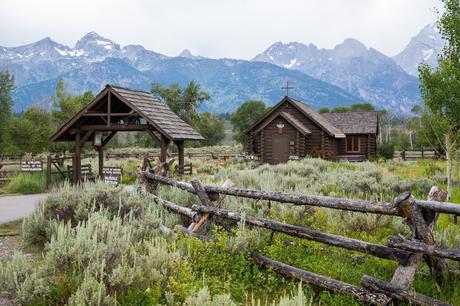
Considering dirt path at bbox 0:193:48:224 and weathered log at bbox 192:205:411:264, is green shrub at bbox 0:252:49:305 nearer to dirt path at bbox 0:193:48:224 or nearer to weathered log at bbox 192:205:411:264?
weathered log at bbox 192:205:411:264

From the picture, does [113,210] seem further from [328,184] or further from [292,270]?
→ [328,184]

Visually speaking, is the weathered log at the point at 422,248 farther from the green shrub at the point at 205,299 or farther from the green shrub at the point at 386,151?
the green shrub at the point at 386,151

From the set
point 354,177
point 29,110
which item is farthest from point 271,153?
point 29,110

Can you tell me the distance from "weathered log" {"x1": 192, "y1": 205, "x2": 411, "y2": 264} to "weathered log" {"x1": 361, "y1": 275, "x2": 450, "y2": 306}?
373 millimetres

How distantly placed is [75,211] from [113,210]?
3.09ft

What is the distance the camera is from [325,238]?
244 inches

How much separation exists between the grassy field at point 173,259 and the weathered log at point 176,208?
19 centimetres

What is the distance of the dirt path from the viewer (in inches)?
453

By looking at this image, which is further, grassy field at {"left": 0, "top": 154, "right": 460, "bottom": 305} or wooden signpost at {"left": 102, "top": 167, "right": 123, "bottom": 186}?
wooden signpost at {"left": 102, "top": 167, "right": 123, "bottom": 186}

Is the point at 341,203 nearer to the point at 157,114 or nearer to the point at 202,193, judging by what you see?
the point at 202,193

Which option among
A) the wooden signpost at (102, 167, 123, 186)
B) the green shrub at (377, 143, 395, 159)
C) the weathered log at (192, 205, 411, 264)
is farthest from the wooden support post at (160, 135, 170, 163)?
the green shrub at (377, 143, 395, 159)

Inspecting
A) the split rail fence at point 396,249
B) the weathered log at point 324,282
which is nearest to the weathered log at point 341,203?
the split rail fence at point 396,249

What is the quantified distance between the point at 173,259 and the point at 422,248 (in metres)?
3.02

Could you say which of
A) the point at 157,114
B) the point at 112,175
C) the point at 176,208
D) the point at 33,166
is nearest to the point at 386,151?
the point at 157,114
